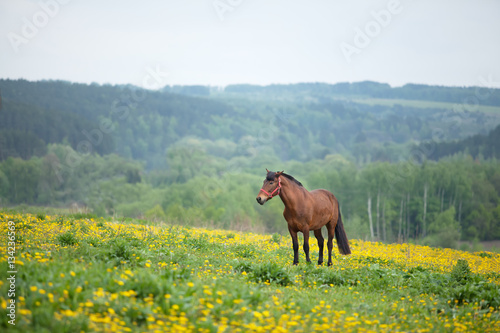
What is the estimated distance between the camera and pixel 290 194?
12516 millimetres

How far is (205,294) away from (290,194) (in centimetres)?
558

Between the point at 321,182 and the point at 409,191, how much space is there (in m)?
19.4

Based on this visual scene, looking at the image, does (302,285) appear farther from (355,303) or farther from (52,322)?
(52,322)

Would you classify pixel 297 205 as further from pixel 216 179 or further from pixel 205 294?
pixel 216 179

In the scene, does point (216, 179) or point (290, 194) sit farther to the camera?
point (216, 179)

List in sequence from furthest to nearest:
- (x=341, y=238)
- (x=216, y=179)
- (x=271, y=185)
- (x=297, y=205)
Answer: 1. (x=216, y=179)
2. (x=341, y=238)
3. (x=297, y=205)
4. (x=271, y=185)

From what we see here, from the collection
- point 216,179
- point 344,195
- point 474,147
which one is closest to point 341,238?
point 344,195

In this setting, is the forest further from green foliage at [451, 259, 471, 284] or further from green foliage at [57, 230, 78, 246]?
green foliage at [57, 230, 78, 246]

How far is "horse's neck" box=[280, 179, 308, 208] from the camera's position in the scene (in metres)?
12.5

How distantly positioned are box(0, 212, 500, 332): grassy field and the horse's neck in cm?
196

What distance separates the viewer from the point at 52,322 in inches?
226

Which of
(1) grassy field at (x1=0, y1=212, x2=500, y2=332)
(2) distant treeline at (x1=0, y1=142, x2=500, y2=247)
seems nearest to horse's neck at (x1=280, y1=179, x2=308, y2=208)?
(1) grassy field at (x1=0, y1=212, x2=500, y2=332)

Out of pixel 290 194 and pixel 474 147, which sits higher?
pixel 290 194

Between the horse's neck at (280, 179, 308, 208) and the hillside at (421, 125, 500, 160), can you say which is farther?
the hillside at (421, 125, 500, 160)
